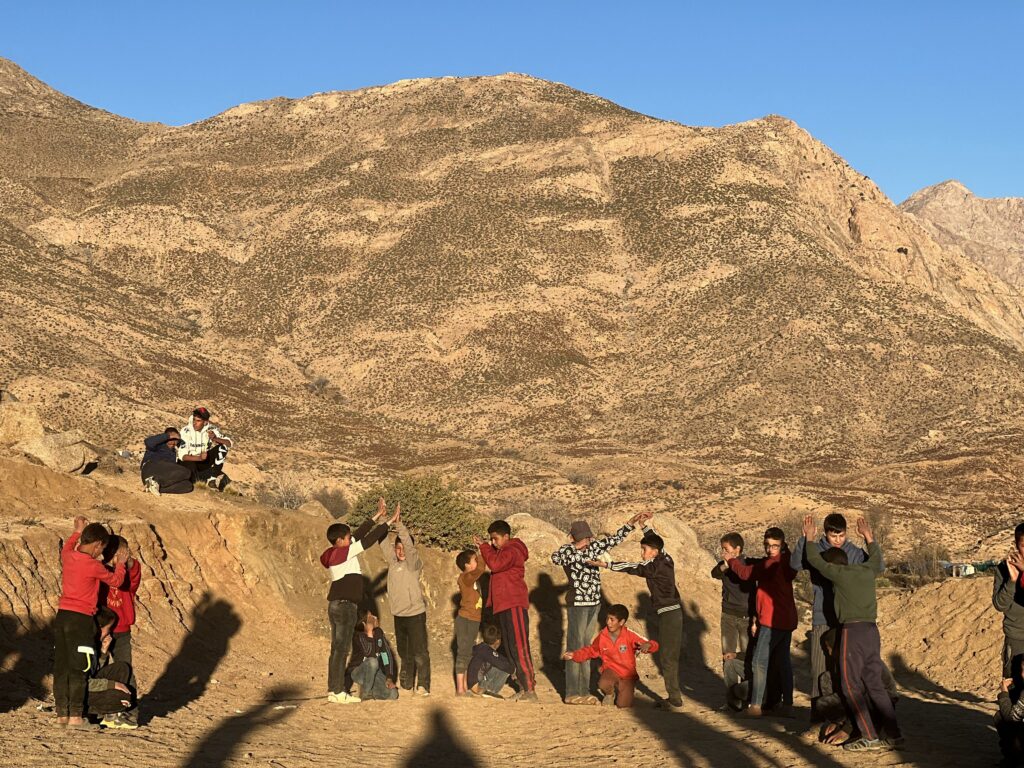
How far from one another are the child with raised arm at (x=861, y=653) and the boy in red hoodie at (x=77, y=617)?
18.2ft

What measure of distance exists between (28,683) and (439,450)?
4901cm

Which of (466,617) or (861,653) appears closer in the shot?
(861,653)

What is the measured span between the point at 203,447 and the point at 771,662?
10101mm

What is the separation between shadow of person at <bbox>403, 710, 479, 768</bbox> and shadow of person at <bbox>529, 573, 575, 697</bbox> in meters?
5.39

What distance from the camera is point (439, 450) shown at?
60125mm

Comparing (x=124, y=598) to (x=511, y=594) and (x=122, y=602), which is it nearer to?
(x=122, y=602)

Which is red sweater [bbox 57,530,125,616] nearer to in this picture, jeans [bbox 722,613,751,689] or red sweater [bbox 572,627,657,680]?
red sweater [bbox 572,627,657,680]

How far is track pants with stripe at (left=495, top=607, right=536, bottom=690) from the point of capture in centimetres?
1249

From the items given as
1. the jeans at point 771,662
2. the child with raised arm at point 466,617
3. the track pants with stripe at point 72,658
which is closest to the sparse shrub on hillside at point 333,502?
the child with raised arm at point 466,617

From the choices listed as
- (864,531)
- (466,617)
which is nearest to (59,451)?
(466,617)

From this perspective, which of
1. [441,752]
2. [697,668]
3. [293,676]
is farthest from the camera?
[697,668]

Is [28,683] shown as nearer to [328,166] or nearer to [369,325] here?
[369,325]

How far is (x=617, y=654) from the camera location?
12.3 metres

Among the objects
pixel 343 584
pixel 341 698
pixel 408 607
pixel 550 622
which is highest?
pixel 343 584
